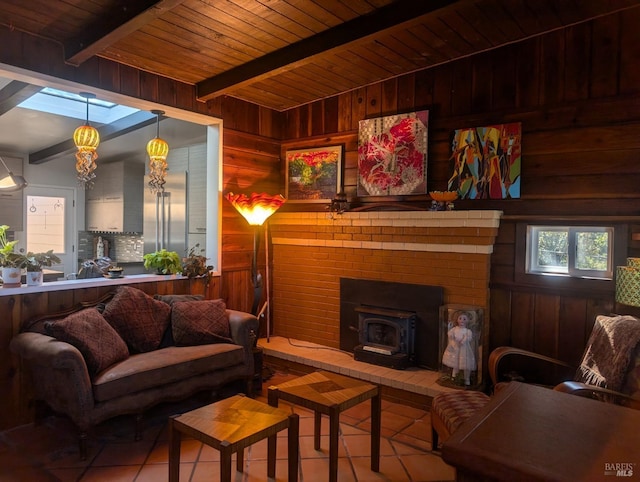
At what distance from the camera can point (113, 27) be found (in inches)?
104

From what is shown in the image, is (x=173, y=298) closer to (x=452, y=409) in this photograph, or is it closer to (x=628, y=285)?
(x=452, y=409)

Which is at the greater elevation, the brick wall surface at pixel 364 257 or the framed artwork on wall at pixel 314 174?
the framed artwork on wall at pixel 314 174

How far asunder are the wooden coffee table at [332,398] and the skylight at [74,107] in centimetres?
358

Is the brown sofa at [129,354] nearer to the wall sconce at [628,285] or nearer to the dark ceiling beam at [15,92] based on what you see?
the dark ceiling beam at [15,92]

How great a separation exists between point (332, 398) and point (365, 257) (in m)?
1.92

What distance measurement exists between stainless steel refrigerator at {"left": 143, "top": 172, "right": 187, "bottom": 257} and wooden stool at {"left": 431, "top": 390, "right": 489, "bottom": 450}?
3478 mm

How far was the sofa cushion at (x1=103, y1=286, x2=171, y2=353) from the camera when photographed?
316cm

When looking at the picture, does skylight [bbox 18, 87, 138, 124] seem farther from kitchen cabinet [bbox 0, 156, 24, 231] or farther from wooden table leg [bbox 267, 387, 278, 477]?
wooden table leg [bbox 267, 387, 278, 477]

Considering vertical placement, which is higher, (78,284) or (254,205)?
(254,205)

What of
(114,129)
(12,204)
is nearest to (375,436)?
(114,129)

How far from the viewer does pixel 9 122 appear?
5086mm

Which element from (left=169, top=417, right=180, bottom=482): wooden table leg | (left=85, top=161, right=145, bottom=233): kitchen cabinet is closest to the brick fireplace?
(left=169, top=417, right=180, bottom=482): wooden table leg

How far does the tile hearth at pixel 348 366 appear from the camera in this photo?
11.1ft

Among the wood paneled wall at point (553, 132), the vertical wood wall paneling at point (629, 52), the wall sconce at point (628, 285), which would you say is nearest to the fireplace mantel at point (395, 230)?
the wood paneled wall at point (553, 132)
